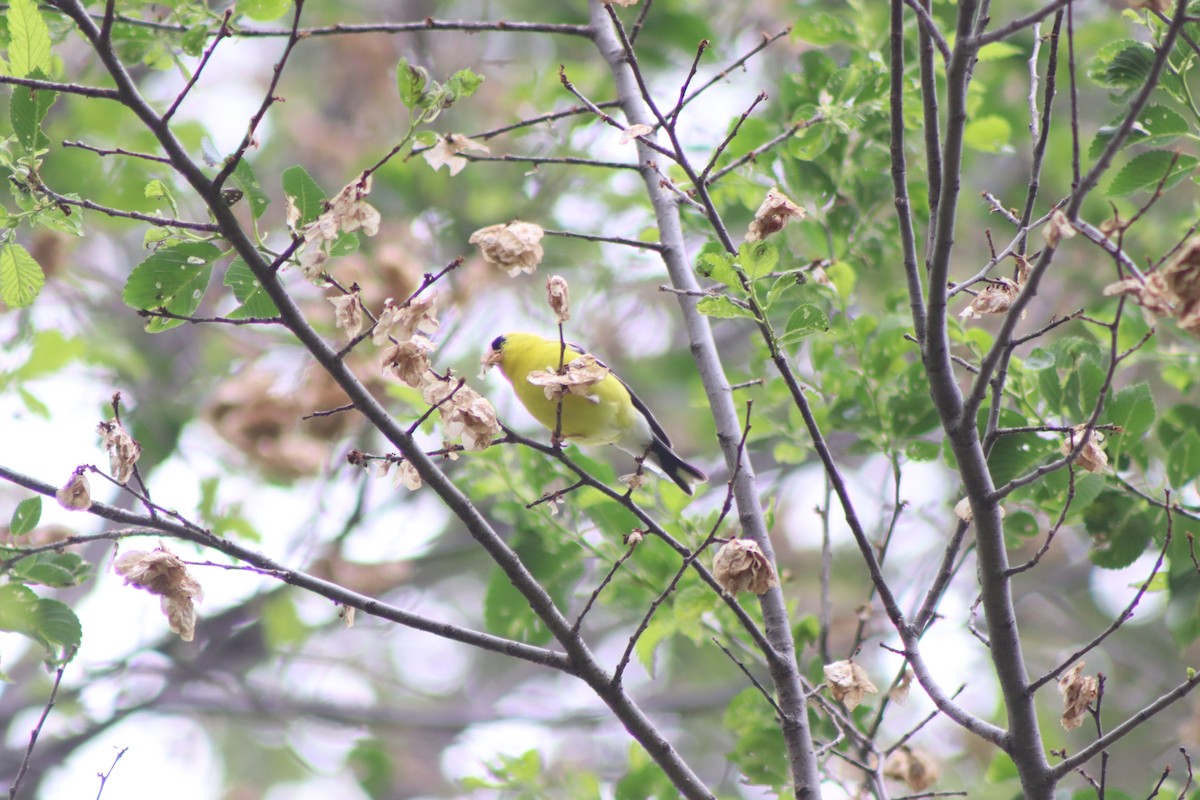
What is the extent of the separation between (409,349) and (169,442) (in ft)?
11.9

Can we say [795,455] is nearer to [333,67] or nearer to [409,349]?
[409,349]

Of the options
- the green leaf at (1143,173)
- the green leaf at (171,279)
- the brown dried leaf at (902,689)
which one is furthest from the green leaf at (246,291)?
the green leaf at (1143,173)

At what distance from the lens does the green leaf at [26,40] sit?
2109 millimetres

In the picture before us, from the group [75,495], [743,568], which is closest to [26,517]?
[75,495]

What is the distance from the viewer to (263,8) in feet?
8.03

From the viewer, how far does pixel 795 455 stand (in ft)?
11.7

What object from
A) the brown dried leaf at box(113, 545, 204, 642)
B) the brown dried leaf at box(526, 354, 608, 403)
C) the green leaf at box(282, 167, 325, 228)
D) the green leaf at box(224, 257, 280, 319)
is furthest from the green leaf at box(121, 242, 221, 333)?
the brown dried leaf at box(526, 354, 608, 403)

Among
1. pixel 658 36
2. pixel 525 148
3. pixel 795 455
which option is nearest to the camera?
pixel 795 455

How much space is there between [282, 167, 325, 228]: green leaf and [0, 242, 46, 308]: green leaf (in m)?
0.61

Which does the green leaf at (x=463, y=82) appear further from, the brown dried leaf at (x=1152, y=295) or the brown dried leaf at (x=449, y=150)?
the brown dried leaf at (x=1152, y=295)

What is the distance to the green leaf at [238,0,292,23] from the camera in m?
2.42

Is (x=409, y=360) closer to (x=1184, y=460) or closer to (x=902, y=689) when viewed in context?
(x=902, y=689)

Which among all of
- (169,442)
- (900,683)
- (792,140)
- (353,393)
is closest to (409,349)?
(353,393)

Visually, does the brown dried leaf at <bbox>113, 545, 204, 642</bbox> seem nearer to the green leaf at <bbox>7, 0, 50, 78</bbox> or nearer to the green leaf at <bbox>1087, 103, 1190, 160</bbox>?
the green leaf at <bbox>7, 0, 50, 78</bbox>
